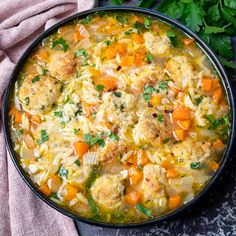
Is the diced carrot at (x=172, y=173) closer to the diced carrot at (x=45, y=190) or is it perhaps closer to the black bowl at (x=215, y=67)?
the black bowl at (x=215, y=67)

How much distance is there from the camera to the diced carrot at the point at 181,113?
435 centimetres

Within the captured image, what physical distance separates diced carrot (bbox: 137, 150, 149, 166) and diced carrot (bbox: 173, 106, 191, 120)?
43 cm

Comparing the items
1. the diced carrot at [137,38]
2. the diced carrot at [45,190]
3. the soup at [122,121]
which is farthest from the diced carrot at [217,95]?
the diced carrot at [45,190]

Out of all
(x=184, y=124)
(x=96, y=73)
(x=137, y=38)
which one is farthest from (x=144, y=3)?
(x=184, y=124)

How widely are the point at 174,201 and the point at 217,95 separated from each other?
104 cm

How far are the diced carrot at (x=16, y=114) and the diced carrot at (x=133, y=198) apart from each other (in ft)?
4.14

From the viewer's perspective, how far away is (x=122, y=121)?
4.40 metres

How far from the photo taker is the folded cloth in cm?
473

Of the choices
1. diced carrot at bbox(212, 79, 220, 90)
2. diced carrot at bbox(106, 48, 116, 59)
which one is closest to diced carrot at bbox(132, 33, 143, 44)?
diced carrot at bbox(106, 48, 116, 59)

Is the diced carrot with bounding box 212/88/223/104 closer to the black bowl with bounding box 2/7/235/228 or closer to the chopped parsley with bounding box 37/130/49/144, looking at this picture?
the black bowl with bounding box 2/7/235/228

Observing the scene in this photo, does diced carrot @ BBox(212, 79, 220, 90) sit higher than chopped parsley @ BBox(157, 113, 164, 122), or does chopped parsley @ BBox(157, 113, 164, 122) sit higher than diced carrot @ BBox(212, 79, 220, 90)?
diced carrot @ BBox(212, 79, 220, 90)

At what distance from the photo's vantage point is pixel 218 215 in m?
4.65

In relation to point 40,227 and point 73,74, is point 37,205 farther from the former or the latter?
point 73,74

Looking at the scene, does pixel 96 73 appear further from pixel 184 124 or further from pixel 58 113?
pixel 184 124
